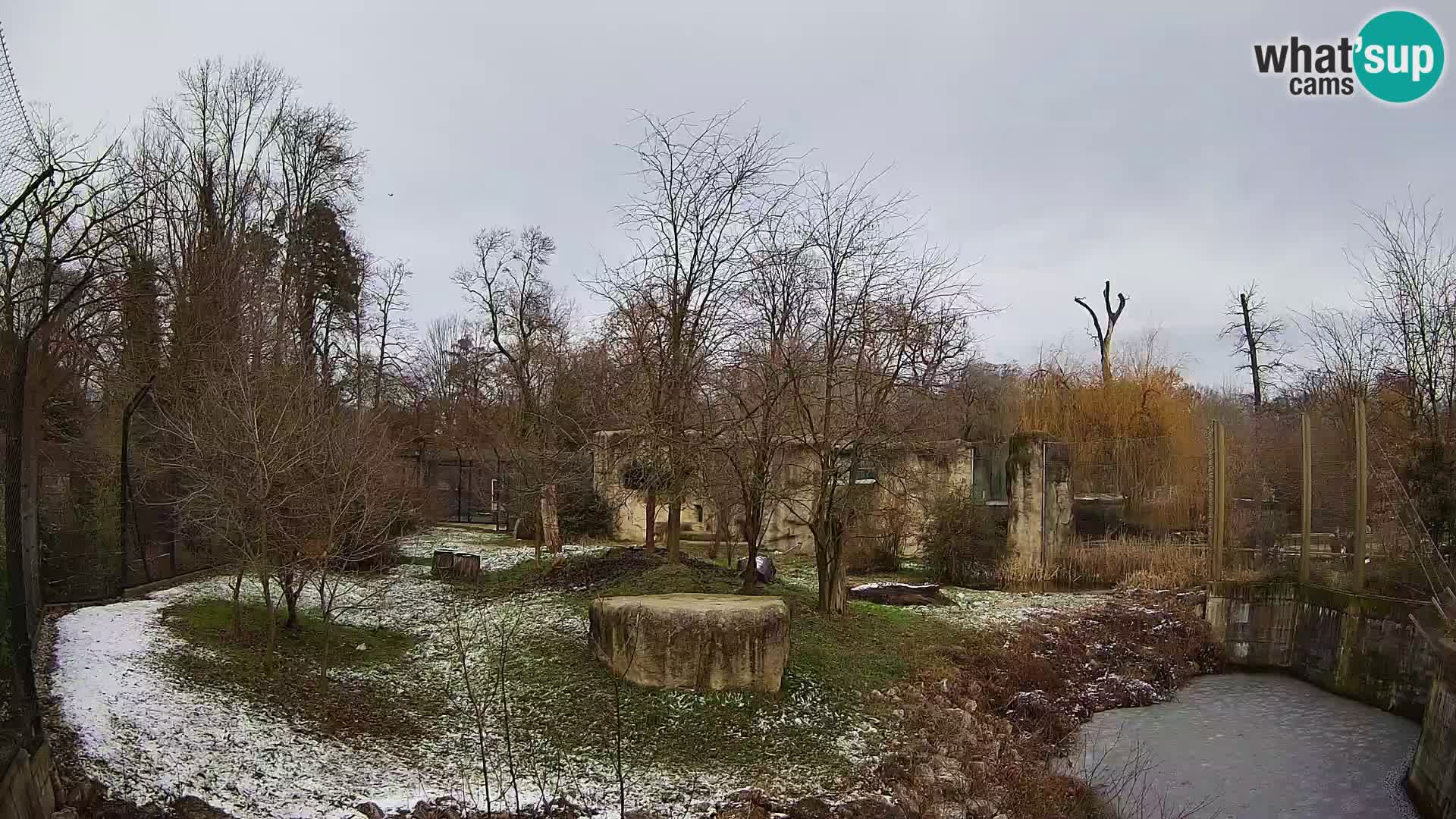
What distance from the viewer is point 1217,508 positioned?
1477 centimetres

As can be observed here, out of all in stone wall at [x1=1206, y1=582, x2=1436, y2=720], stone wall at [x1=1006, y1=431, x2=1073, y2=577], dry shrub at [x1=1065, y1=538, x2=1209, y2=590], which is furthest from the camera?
stone wall at [x1=1006, y1=431, x2=1073, y2=577]

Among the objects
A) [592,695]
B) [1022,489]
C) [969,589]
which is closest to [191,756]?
[592,695]

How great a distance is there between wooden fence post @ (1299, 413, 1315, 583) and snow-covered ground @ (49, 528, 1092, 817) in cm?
800

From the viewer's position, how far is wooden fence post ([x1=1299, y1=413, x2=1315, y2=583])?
1285 cm

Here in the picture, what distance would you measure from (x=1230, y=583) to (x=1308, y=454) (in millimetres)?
2147

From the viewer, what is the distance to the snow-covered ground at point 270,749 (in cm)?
627

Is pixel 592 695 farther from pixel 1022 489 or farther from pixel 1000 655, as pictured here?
pixel 1022 489

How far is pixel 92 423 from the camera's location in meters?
14.5

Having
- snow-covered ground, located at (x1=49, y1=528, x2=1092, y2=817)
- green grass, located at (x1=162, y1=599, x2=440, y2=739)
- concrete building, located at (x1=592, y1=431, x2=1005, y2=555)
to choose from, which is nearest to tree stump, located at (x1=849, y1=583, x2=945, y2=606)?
concrete building, located at (x1=592, y1=431, x2=1005, y2=555)

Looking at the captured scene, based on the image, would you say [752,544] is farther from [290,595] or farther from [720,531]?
[720,531]

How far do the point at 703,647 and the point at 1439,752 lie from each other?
6050 mm

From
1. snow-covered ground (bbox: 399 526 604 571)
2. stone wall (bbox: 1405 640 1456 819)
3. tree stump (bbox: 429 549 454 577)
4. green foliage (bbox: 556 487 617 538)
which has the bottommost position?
stone wall (bbox: 1405 640 1456 819)

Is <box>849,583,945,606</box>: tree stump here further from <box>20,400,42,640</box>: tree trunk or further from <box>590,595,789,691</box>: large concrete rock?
<box>20,400,42,640</box>: tree trunk

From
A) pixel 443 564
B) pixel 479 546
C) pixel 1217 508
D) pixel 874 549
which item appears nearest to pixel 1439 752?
pixel 1217 508
